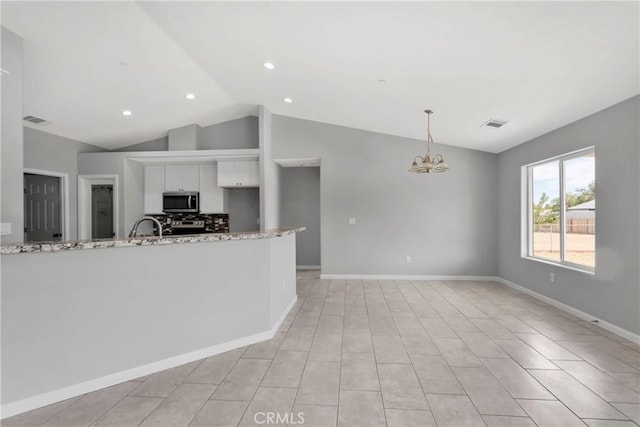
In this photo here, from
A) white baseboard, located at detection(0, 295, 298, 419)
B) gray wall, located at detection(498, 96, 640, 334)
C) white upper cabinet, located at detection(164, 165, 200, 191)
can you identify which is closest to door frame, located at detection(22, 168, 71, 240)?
white upper cabinet, located at detection(164, 165, 200, 191)

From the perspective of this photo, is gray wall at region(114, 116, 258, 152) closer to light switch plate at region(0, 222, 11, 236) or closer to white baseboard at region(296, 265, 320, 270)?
white baseboard at region(296, 265, 320, 270)

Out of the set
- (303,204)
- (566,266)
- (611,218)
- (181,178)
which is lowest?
(566,266)

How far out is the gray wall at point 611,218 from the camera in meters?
2.95

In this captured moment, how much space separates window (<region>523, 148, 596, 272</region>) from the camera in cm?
361

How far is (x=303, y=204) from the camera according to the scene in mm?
7016

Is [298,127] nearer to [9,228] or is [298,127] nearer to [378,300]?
[378,300]

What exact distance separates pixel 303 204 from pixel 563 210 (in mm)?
4641

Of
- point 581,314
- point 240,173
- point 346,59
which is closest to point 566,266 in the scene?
point 581,314

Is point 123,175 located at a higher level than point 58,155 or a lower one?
lower

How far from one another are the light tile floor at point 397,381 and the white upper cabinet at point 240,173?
10.0ft

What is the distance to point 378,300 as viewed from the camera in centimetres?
445

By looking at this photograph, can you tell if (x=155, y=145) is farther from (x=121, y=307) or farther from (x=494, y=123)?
(x=494, y=123)

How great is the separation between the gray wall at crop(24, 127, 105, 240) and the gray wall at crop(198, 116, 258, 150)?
203 cm

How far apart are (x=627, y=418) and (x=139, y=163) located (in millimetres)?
7190
